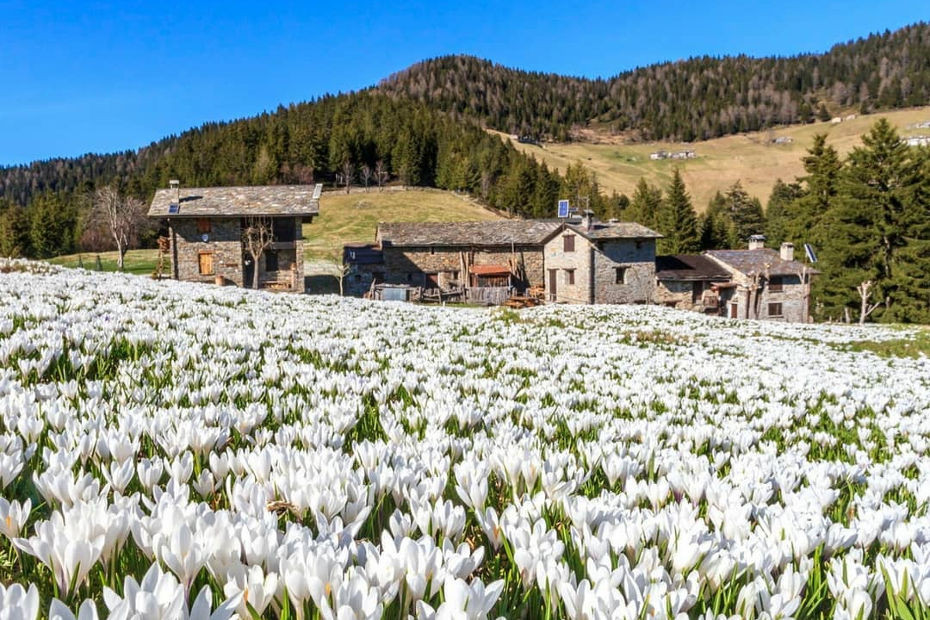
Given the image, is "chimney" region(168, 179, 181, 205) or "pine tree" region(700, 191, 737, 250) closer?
"chimney" region(168, 179, 181, 205)

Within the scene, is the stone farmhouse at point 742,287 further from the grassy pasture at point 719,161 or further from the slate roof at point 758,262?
the grassy pasture at point 719,161

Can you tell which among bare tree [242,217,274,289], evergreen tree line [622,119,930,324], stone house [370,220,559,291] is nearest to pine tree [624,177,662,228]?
evergreen tree line [622,119,930,324]

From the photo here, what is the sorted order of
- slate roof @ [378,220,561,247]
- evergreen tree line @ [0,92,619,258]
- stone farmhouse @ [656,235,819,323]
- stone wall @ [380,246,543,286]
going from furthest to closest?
evergreen tree line @ [0,92,619,258], stone wall @ [380,246,543,286], slate roof @ [378,220,561,247], stone farmhouse @ [656,235,819,323]

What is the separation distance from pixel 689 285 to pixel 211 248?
4124cm

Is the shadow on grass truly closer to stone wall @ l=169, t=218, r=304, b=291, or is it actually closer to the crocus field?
stone wall @ l=169, t=218, r=304, b=291

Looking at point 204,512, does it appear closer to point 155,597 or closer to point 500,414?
point 155,597

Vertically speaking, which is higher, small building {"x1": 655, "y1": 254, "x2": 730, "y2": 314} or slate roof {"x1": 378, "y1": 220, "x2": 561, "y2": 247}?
slate roof {"x1": 378, "y1": 220, "x2": 561, "y2": 247}

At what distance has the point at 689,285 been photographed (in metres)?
52.6

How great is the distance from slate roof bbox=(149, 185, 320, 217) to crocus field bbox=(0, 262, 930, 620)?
44.7 m

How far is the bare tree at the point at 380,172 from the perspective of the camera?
4806 inches

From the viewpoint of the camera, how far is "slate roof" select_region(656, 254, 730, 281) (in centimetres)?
5188

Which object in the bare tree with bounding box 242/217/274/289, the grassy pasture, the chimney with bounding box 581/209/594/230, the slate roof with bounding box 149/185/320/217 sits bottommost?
the bare tree with bounding box 242/217/274/289

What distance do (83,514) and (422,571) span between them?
34.3 inches

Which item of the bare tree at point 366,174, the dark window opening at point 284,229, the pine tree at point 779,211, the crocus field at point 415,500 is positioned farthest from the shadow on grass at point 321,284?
the pine tree at point 779,211
